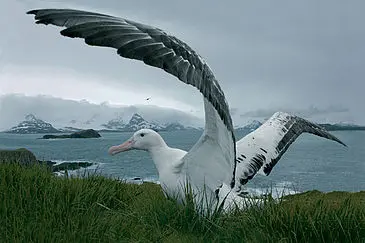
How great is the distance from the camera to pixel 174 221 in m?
4.33

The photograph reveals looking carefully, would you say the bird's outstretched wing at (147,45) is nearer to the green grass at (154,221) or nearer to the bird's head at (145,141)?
the green grass at (154,221)

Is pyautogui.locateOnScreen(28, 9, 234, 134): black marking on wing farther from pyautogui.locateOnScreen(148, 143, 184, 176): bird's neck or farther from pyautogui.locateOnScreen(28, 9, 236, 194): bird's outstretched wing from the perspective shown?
pyautogui.locateOnScreen(148, 143, 184, 176): bird's neck

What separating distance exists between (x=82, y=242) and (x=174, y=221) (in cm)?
110

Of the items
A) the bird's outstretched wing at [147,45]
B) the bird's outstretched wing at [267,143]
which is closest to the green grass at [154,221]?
the bird's outstretched wing at [147,45]

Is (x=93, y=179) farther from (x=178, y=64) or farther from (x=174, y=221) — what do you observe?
(x=178, y=64)

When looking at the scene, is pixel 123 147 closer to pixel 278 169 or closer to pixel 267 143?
pixel 267 143

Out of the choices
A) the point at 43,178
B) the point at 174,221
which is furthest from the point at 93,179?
the point at 174,221

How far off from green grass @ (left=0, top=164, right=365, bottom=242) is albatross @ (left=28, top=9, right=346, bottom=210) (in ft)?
1.00

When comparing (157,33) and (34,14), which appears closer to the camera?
(34,14)

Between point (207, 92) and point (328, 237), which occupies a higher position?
point (207, 92)

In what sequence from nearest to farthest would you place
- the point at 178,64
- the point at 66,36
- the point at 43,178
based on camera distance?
the point at 66,36, the point at 178,64, the point at 43,178

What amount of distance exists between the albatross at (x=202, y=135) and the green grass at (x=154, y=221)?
1.00 feet

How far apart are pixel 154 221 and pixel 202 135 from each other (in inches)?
30.8

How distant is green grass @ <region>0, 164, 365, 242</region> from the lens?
354 cm
